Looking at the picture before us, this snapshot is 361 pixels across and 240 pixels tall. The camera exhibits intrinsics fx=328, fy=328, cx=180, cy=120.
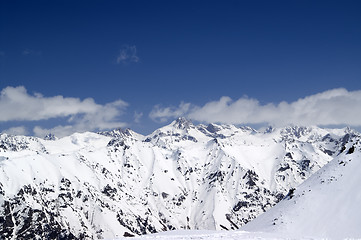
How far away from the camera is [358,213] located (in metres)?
79.7

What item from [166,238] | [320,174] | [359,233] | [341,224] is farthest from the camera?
[320,174]

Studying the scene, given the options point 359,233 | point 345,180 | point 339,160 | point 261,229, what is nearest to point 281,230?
point 261,229

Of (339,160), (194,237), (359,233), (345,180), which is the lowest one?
(359,233)

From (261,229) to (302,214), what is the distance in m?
12.4

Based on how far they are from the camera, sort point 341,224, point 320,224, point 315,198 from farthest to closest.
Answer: point 315,198 < point 320,224 < point 341,224

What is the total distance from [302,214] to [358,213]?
16571 mm

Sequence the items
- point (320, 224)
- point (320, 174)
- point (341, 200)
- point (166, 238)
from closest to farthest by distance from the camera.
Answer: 1. point (166, 238)
2. point (320, 224)
3. point (341, 200)
4. point (320, 174)

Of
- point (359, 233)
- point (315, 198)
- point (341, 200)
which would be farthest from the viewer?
point (315, 198)

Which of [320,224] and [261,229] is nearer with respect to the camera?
[320,224]

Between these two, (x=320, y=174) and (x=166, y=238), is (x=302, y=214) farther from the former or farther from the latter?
(x=166, y=238)

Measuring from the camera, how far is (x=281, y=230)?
291ft

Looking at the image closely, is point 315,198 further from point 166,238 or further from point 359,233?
point 166,238

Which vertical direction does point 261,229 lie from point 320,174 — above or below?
below

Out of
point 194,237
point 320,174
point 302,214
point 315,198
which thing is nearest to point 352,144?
point 320,174
